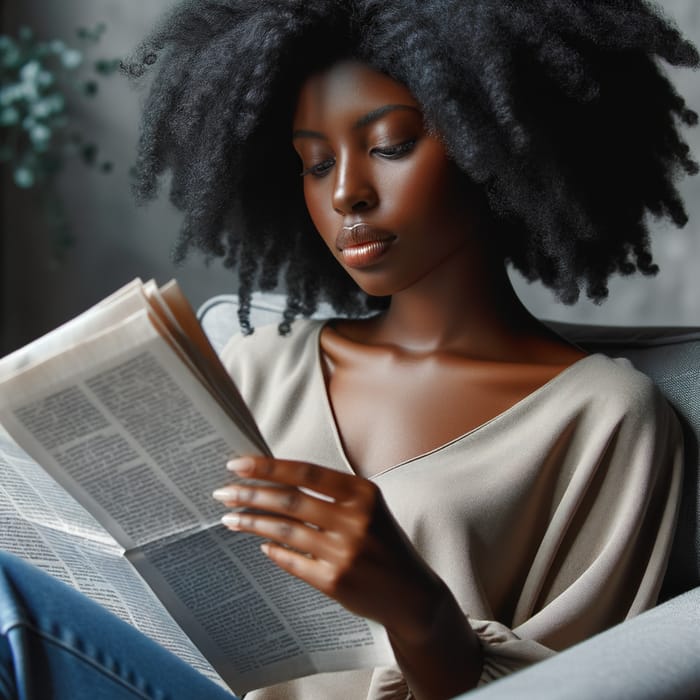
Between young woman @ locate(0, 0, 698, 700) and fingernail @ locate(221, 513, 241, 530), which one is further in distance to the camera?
young woman @ locate(0, 0, 698, 700)

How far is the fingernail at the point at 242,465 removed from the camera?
771 millimetres

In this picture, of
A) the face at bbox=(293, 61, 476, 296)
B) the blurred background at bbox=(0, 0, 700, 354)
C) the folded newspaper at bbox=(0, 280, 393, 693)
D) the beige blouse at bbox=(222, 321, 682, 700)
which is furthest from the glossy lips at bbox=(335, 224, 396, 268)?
the blurred background at bbox=(0, 0, 700, 354)

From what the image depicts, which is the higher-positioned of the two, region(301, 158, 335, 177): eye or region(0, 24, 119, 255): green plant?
region(0, 24, 119, 255): green plant

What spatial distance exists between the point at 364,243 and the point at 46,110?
1.88 metres

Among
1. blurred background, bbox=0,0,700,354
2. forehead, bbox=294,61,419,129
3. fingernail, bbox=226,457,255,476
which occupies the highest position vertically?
blurred background, bbox=0,0,700,354

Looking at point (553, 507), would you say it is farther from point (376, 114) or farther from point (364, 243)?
point (376, 114)

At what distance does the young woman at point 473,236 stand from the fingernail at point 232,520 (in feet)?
0.69

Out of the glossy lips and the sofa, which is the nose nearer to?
the glossy lips

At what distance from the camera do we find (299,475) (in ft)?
2.53

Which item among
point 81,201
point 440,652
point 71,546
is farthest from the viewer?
point 81,201

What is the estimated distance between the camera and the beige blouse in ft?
3.51

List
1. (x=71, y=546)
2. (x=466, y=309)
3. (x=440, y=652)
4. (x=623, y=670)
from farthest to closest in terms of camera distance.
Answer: (x=466, y=309) → (x=71, y=546) → (x=440, y=652) → (x=623, y=670)

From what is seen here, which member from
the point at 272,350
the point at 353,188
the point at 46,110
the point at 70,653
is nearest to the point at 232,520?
the point at 70,653

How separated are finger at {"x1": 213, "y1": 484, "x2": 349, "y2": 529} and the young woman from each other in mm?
192
